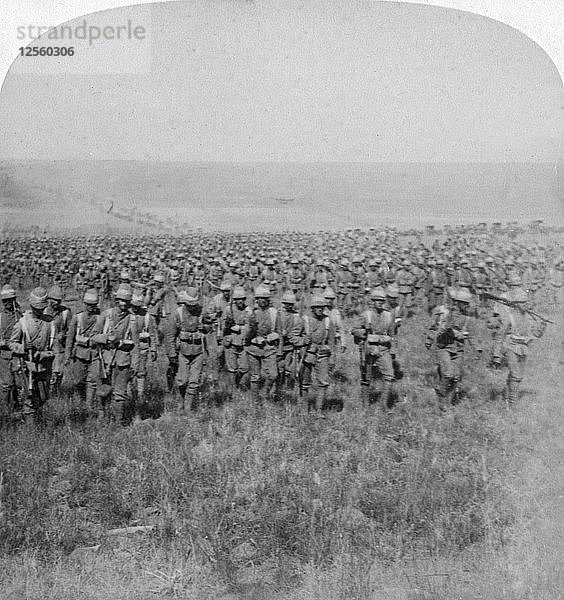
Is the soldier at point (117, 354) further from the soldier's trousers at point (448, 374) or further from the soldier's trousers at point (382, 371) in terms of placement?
the soldier's trousers at point (448, 374)

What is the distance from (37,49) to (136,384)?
487cm

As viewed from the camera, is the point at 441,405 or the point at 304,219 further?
the point at 304,219

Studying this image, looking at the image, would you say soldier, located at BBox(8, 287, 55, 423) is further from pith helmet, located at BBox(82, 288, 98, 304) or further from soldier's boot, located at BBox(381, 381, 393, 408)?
soldier's boot, located at BBox(381, 381, 393, 408)

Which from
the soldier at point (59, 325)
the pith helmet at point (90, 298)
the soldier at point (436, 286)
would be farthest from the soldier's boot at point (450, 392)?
the soldier at point (59, 325)

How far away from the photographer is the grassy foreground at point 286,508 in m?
4.72

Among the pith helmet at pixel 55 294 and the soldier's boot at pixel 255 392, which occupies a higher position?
the pith helmet at pixel 55 294

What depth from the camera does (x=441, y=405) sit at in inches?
291

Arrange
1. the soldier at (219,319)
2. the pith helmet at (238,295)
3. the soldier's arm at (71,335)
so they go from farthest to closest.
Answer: the soldier at (219,319) < the pith helmet at (238,295) < the soldier's arm at (71,335)

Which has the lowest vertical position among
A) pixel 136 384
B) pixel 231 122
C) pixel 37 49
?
pixel 136 384

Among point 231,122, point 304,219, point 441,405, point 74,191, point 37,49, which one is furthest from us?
point 304,219

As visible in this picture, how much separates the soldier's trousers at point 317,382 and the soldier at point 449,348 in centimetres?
169

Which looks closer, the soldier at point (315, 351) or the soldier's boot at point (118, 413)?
the soldier's boot at point (118, 413)

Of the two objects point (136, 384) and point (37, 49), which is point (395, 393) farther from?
point (37, 49)

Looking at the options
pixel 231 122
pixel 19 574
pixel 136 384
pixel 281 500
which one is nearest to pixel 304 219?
pixel 231 122
